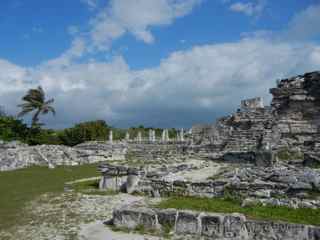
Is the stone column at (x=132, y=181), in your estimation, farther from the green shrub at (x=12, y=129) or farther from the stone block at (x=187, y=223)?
the green shrub at (x=12, y=129)

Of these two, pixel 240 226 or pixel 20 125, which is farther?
pixel 20 125

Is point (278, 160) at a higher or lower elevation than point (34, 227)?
higher

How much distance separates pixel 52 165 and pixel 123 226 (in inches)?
687

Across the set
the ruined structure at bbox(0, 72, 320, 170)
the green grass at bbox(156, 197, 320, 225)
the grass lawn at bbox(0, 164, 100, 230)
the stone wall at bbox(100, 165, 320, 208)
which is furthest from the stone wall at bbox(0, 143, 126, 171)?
the green grass at bbox(156, 197, 320, 225)

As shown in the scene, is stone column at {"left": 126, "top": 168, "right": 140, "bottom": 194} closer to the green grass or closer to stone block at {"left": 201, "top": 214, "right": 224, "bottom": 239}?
the green grass

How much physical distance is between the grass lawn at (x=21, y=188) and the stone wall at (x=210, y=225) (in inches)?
129

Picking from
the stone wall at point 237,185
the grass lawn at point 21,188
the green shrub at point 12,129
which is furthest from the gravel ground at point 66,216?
the green shrub at point 12,129

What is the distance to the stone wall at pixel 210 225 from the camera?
23.1ft

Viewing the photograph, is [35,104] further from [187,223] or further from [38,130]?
[187,223]

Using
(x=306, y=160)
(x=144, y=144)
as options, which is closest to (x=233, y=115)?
(x=144, y=144)

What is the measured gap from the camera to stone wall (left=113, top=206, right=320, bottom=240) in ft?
23.1

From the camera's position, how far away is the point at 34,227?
879cm

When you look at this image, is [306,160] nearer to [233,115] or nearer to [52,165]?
[233,115]

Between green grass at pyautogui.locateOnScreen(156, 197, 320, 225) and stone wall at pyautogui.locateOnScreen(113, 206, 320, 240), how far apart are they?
33.2 inches
